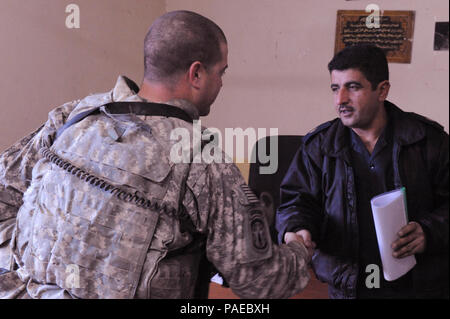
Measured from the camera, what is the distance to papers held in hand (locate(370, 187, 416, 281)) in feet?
2.88

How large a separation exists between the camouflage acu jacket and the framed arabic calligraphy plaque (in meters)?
0.40

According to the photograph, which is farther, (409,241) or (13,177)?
(13,177)

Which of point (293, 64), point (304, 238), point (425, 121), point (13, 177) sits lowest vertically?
point (304, 238)

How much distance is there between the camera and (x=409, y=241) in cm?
90

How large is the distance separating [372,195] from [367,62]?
27 cm

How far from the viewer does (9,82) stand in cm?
127

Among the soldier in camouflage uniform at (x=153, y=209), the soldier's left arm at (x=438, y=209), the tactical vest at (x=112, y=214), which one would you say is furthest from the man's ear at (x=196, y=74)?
the soldier's left arm at (x=438, y=209)

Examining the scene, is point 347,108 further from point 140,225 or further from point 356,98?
point 140,225

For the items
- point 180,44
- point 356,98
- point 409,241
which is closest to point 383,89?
point 356,98

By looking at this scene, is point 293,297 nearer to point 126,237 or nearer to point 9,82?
point 126,237

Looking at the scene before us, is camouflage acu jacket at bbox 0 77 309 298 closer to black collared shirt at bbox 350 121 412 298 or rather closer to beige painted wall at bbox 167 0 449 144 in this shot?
black collared shirt at bbox 350 121 412 298

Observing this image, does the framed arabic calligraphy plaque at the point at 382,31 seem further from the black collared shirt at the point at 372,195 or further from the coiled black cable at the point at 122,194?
the coiled black cable at the point at 122,194

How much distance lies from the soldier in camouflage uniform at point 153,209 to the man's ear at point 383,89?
1.09 ft
